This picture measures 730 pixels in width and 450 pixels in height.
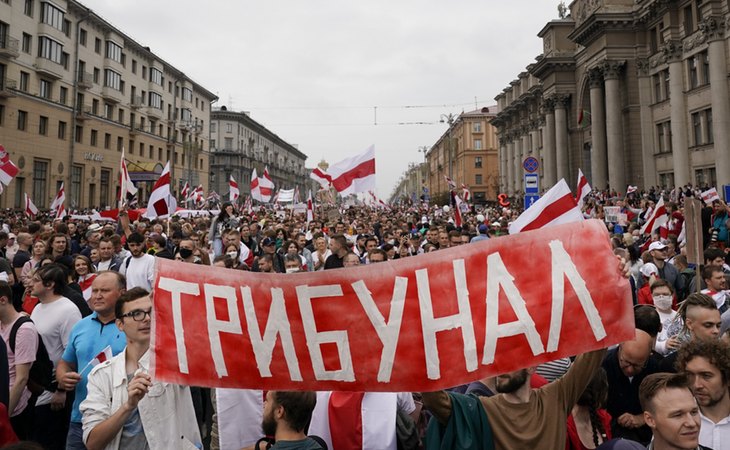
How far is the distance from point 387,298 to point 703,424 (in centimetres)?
238

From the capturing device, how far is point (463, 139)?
108 m

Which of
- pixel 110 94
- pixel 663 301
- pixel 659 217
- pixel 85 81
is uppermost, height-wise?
pixel 110 94

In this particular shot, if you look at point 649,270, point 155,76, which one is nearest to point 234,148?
point 155,76

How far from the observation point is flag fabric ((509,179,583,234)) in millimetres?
6602

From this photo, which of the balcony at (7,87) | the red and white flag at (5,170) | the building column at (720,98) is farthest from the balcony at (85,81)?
the building column at (720,98)

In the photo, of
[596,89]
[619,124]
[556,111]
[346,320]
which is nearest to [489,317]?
[346,320]

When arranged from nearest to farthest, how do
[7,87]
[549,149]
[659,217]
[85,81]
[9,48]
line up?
[659,217], [9,48], [7,87], [85,81], [549,149]

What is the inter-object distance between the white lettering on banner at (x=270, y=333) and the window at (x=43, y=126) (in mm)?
52224

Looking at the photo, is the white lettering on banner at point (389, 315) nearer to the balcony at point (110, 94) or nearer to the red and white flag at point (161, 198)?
the red and white flag at point (161, 198)

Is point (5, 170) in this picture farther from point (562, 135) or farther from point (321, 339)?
point (562, 135)

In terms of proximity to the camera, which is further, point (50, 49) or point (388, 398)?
point (50, 49)

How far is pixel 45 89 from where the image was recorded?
154 feet

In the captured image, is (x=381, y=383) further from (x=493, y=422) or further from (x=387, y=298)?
(x=493, y=422)

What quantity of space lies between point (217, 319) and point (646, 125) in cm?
4348
